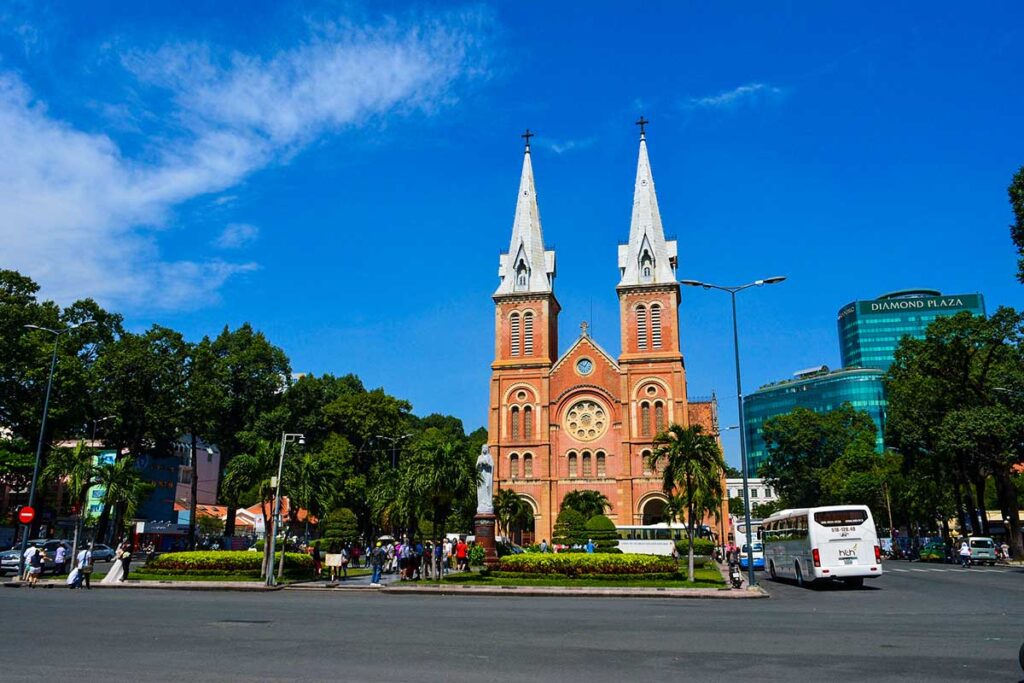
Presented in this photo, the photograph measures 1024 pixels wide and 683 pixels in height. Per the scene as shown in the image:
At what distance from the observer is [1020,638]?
11.7 metres

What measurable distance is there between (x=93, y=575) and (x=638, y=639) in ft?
94.1

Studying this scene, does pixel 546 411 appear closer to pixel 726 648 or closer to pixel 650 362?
pixel 650 362

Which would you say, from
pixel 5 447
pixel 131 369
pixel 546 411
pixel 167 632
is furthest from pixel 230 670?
pixel 546 411

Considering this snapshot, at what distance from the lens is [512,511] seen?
58.7 meters

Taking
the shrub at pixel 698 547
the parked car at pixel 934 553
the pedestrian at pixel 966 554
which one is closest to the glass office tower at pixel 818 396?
the parked car at pixel 934 553

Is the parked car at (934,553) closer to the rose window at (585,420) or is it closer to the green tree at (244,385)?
the rose window at (585,420)

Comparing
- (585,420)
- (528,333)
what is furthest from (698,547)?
(528,333)

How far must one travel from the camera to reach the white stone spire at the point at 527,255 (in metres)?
71.1

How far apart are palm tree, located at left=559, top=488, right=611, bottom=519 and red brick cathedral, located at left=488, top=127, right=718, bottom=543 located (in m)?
1.89

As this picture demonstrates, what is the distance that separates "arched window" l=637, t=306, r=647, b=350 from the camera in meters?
67.6

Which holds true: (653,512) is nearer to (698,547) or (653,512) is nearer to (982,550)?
(698,547)

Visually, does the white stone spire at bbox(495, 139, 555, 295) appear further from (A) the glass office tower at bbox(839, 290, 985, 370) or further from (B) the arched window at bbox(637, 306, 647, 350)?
(A) the glass office tower at bbox(839, 290, 985, 370)

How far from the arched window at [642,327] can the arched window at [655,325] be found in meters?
0.53

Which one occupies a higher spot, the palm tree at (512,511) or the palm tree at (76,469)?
the palm tree at (76,469)
